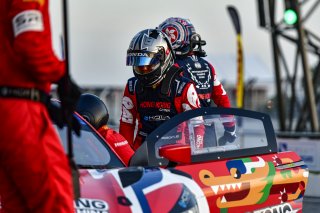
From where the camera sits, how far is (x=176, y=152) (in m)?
A: 5.14

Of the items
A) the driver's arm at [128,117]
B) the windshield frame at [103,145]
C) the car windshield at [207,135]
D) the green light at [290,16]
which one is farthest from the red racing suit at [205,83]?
the green light at [290,16]

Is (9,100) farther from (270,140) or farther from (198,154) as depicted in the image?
(270,140)

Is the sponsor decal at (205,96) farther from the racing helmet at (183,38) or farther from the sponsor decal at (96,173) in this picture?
the sponsor decal at (96,173)

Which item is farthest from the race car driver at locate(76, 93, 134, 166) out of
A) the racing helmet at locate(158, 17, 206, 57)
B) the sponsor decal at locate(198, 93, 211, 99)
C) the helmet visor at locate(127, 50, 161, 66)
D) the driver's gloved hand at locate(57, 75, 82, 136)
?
the racing helmet at locate(158, 17, 206, 57)

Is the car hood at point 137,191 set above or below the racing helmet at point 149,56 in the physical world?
below

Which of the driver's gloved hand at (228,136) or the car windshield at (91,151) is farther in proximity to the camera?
the driver's gloved hand at (228,136)

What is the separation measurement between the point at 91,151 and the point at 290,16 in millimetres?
9947

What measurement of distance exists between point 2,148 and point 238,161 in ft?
6.89

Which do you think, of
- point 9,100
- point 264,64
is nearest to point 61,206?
point 9,100

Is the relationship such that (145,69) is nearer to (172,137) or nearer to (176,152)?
(172,137)

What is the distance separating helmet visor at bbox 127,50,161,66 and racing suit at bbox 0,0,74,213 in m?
3.09

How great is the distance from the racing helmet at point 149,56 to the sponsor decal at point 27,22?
3.20m

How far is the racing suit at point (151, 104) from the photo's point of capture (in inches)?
290

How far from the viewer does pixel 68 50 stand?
13.8ft
